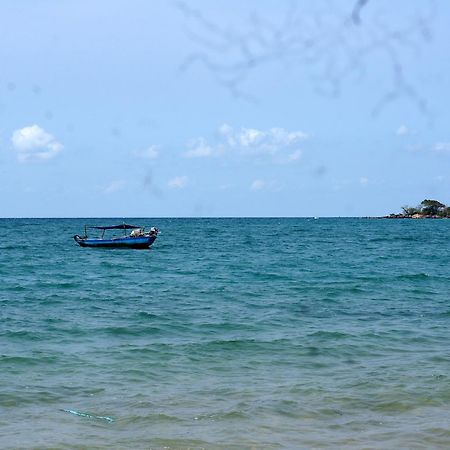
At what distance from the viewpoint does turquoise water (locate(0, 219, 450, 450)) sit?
36.8 ft

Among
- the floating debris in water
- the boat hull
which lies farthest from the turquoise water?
the boat hull

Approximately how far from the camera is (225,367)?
15.9 meters

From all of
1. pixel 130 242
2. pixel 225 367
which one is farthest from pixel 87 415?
pixel 130 242

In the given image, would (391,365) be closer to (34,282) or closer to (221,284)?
(221,284)

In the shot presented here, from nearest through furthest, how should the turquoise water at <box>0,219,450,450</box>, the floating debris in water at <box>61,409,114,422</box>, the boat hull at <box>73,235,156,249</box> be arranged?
the turquoise water at <box>0,219,450,450</box> < the floating debris in water at <box>61,409,114,422</box> < the boat hull at <box>73,235,156,249</box>

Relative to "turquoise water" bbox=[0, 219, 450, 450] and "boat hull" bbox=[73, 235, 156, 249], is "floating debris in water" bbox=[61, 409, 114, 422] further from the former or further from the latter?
"boat hull" bbox=[73, 235, 156, 249]

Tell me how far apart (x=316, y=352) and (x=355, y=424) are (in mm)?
5729

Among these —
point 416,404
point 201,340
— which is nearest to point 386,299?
point 201,340

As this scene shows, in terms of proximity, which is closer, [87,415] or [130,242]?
[87,415]

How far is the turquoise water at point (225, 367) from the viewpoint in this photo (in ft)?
36.8

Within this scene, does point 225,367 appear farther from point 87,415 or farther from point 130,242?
point 130,242

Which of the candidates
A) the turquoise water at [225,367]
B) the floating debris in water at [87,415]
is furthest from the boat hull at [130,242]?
the floating debris in water at [87,415]

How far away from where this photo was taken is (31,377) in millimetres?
14914

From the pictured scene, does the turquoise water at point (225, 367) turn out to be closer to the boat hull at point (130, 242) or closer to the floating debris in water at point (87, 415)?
the floating debris in water at point (87, 415)
